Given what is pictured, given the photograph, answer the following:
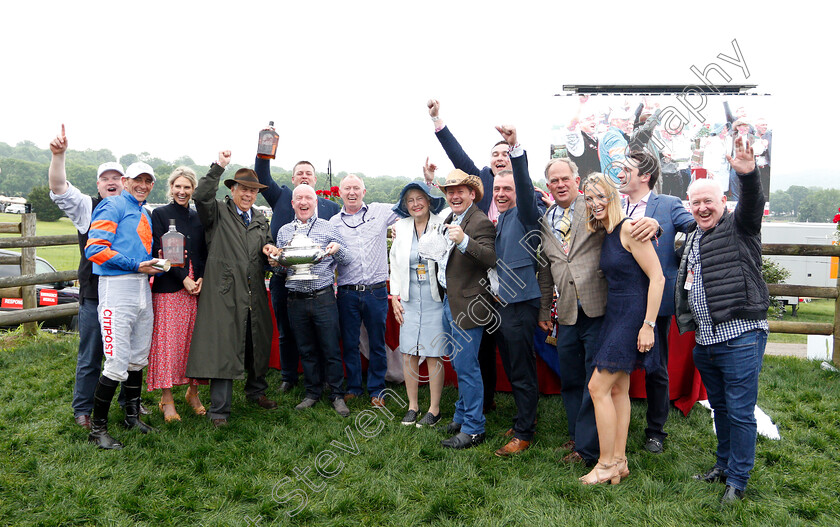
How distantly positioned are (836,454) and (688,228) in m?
1.95

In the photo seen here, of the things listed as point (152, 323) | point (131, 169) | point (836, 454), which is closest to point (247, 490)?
point (152, 323)

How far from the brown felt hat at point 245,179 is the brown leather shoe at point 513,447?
9.28ft

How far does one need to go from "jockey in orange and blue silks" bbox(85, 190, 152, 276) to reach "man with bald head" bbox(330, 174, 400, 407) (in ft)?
5.03

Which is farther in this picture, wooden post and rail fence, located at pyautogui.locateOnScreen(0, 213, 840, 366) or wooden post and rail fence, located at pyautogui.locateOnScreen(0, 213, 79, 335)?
wooden post and rail fence, located at pyautogui.locateOnScreen(0, 213, 79, 335)

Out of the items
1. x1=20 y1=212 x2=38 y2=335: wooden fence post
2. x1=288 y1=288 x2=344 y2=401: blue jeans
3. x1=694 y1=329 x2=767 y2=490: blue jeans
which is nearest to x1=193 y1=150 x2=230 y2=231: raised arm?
x1=288 y1=288 x2=344 y2=401: blue jeans

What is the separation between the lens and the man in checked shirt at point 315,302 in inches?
169

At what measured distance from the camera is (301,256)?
13.5 ft

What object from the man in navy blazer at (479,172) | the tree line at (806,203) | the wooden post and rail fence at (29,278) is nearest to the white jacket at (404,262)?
the man in navy blazer at (479,172)

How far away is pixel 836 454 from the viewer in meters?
3.54

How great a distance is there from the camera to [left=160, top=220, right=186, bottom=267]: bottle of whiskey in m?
3.75

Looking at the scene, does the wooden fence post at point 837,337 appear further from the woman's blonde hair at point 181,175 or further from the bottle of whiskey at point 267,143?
the woman's blonde hair at point 181,175

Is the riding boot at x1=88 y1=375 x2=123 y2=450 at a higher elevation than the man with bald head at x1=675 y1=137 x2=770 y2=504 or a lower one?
lower

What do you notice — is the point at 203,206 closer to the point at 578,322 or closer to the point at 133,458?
the point at 133,458

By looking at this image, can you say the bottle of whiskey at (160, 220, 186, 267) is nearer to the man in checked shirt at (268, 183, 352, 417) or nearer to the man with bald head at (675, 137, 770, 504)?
the man in checked shirt at (268, 183, 352, 417)
